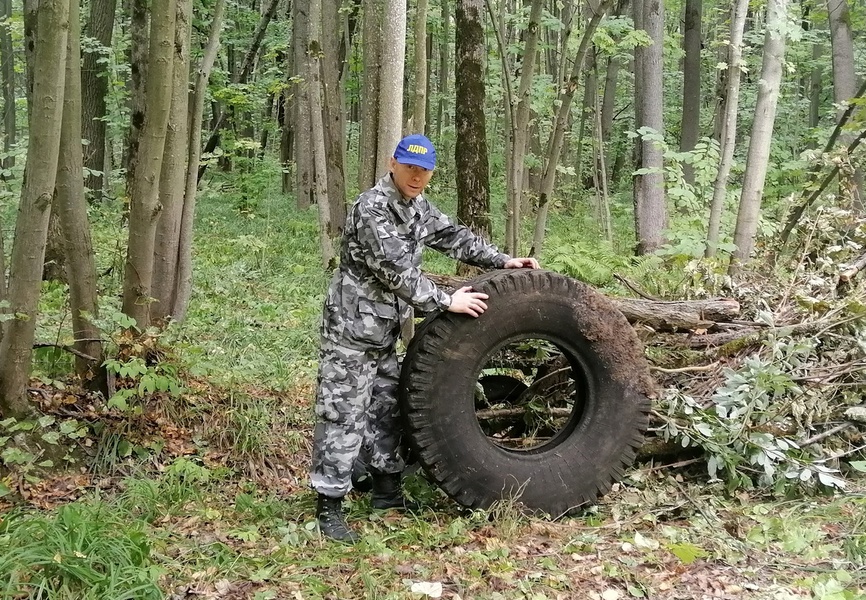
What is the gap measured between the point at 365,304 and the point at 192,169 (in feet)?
9.17

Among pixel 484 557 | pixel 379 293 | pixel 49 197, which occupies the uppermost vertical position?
Result: pixel 49 197

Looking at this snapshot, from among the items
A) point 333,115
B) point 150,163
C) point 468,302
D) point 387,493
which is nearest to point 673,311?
point 468,302

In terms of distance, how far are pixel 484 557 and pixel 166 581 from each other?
136 cm

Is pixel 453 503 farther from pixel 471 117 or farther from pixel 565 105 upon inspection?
pixel 471 117

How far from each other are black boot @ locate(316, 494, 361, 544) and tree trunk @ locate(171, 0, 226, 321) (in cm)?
279

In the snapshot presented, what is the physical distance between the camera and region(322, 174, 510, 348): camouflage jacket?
3404 mm

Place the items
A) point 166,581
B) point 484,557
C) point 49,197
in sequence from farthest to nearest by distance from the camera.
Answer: point 49,197
point 484,557
point 166,581

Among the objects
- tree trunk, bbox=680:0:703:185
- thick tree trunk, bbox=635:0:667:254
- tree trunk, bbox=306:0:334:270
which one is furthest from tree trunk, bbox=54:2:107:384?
tree trunk, bbox=680:0:703:185

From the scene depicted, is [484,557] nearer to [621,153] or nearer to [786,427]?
[786,427]

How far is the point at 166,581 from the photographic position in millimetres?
2770

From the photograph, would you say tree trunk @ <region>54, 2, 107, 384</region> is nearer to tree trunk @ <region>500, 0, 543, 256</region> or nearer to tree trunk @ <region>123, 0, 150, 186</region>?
tree trunk @ <region>123, 0, 150, 186</region>

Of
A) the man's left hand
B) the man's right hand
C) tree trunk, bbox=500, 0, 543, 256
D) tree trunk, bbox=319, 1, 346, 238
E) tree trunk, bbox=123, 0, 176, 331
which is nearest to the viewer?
the man's right hand

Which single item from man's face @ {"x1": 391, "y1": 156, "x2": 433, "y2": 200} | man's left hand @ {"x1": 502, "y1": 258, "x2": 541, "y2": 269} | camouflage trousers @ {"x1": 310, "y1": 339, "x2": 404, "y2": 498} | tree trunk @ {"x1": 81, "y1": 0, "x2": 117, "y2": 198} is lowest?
camouflage trousers @ {"x1": 310, "y1": 339, "x2": 404, "y2": 498}

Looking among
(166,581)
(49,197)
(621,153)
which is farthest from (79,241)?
(621,153)
